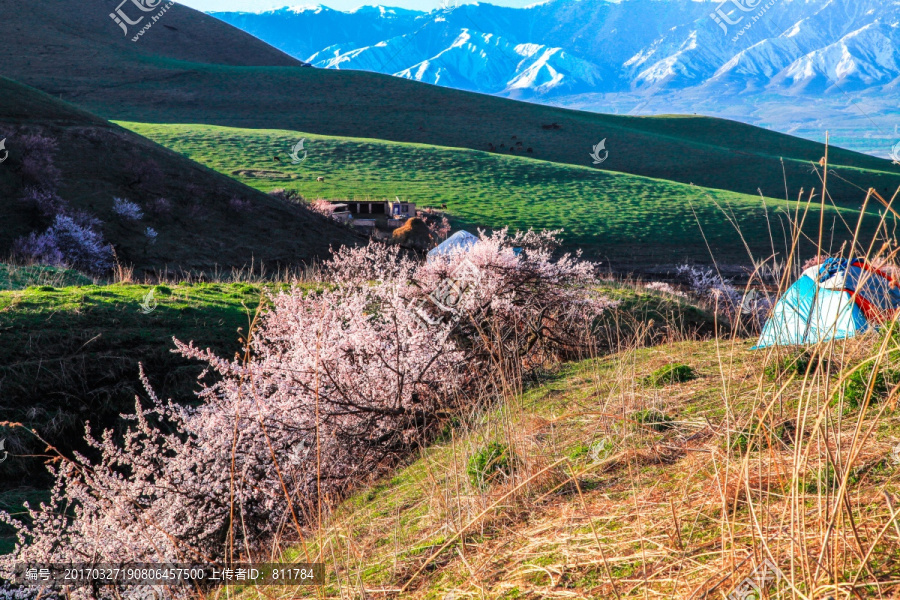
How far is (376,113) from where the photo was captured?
230ft

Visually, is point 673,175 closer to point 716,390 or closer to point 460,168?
point 460,168

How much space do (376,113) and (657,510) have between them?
71444 mm

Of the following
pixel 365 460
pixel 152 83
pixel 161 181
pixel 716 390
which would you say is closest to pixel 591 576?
pixel 716 390

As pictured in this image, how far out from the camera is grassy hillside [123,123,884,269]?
123ft

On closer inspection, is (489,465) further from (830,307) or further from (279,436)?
(830,307)

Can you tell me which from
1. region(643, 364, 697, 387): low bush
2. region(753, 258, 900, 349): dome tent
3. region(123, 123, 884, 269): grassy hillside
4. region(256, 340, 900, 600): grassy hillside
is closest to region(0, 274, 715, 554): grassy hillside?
region(643, 364, 697, 387): low bush

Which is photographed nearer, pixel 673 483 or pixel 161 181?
pixel 673 483

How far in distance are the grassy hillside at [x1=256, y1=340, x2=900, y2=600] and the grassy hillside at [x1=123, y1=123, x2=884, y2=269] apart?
28.3m

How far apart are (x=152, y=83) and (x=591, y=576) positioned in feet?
267

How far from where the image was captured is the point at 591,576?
2.58 meters

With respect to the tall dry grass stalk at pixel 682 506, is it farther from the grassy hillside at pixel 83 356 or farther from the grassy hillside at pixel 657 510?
the grassy hillside at pixel 83 356

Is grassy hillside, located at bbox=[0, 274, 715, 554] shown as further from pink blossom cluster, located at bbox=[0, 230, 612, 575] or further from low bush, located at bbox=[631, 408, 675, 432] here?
low bush, located at bbox=[631, 408, 675, 432]

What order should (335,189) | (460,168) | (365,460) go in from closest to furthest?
(365,460) → (335,189) → (460,168)

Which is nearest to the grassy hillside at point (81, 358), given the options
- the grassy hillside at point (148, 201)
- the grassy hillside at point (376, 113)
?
the grassy hillside at point (148, 201)
